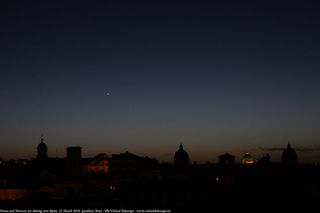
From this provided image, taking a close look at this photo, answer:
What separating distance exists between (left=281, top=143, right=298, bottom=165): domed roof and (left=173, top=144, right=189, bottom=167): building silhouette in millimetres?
19677

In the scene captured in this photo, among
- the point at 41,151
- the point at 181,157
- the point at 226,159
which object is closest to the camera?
the point at 41,151

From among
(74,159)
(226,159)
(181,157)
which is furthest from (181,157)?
(74,159)

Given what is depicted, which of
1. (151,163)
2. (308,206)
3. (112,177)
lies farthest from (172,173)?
(308,206)

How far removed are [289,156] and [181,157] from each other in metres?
22.4

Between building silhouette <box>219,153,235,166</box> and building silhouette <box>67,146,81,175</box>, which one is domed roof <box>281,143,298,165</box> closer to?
building silhouette <box>219,153,235,166</box>

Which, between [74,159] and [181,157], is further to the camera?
[181,157]

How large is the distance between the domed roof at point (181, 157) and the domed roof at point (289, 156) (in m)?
19.7

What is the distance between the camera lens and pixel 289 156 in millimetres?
104000

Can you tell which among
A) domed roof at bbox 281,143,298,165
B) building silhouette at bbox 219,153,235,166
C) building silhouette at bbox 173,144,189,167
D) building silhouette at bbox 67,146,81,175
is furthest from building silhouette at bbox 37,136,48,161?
domed roof at bbox 281,143,298,165

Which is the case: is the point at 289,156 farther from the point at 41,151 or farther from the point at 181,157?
the point at 41,151

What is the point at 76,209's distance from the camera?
165 ft

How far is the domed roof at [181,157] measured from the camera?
3743 inches

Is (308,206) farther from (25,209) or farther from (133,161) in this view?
(133,161)

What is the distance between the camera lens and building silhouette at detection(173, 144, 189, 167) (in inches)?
3740
